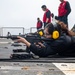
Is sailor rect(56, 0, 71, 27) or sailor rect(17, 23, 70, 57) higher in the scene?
sailor rect(56, 0, 71, 27)

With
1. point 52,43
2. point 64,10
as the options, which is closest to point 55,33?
point 52,43

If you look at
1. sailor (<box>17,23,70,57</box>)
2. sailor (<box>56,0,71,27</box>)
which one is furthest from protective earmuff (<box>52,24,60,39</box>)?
sailor (<box>56,0,71,27</box>)

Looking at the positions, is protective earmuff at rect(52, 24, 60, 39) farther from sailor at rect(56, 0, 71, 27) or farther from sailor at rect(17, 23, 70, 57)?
sailor at rect(56, 0, 71, 27)

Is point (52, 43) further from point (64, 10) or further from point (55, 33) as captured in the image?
point (64, 10)

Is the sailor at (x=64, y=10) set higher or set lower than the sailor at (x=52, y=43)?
higher

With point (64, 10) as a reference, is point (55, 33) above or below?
below

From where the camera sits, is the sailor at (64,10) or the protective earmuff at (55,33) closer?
the protective earmuff at (55,33)

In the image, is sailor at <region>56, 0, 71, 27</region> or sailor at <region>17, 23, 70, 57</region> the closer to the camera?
sailor at <region>17, 23, 70, 57</region>

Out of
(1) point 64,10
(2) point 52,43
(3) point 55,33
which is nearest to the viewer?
(3) point 55,33

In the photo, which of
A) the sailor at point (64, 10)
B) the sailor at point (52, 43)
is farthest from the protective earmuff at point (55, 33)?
the sailor at point (64, 10)

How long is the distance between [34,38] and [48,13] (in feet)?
28.0

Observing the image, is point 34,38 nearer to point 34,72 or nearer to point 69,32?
point 69,32

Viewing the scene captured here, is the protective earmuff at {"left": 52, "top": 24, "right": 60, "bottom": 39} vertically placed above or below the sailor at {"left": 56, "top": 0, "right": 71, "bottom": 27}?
below

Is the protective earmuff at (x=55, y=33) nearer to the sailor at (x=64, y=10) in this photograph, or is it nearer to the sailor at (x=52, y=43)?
the sailor at (x=52, y=43)
